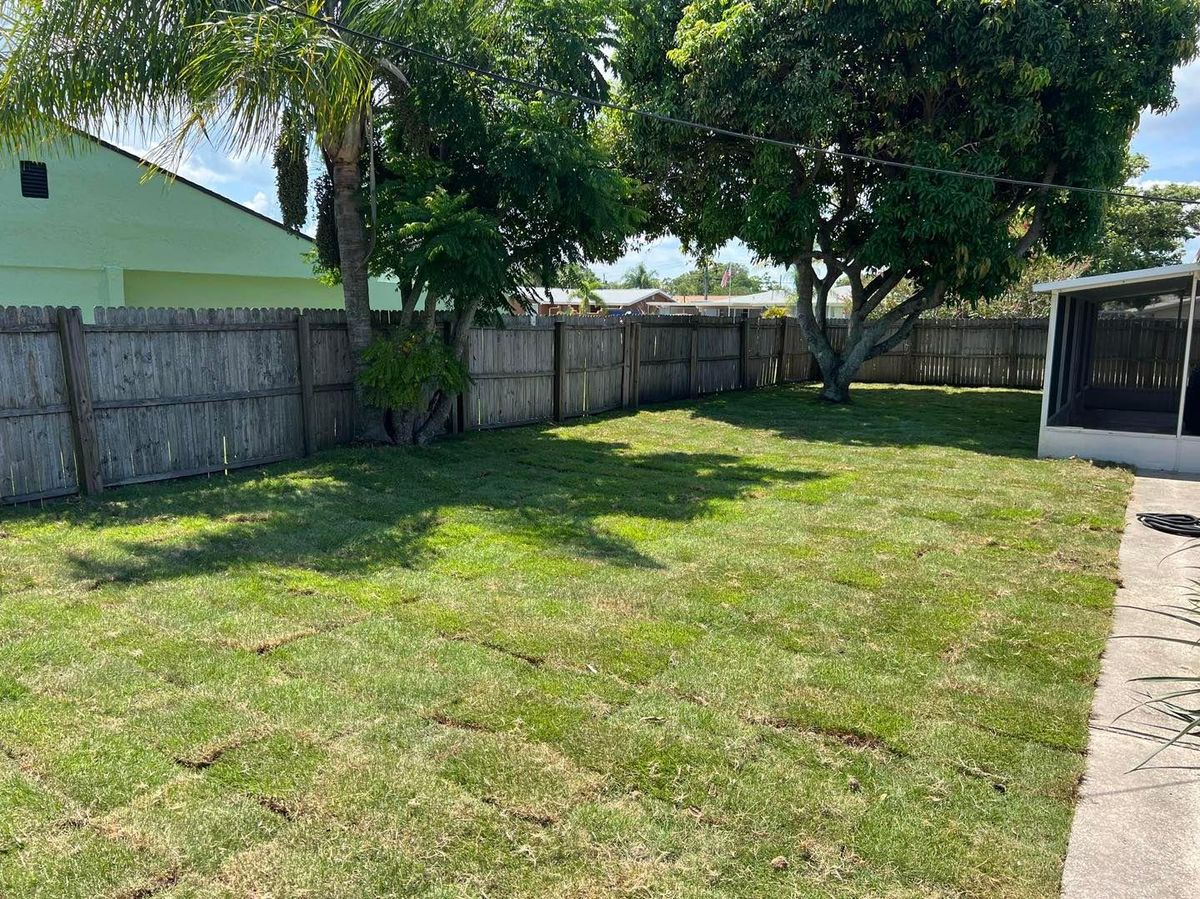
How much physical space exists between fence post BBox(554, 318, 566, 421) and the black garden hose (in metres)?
7.66

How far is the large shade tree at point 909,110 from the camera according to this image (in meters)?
12.5

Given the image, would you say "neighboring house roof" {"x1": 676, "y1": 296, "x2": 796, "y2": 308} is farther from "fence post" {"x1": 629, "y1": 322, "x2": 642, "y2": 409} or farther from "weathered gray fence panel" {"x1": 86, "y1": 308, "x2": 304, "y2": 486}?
"weathered gray fence panel" {"x1": 86, "y1": 308, "x2": 304, "y2": 486}

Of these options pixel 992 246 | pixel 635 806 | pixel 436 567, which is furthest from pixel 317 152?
pixel 992 246

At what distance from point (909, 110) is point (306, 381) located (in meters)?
11.0

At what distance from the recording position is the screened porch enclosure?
9680mm

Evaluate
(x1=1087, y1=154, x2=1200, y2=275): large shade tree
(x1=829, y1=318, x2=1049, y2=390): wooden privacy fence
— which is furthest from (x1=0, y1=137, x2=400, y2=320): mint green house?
(x1=1087, y1=154, x2=1200, y2=275): large shade tree

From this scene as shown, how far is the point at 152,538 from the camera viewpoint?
6.09 meters

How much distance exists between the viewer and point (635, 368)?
14.8 meters

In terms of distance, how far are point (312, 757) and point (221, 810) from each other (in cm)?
39

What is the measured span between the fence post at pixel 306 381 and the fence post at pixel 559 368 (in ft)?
13.7

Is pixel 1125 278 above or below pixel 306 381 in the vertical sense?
above

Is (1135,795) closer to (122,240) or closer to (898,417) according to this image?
(898,417)

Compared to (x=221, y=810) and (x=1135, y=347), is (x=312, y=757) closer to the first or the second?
(x=221, y=810)

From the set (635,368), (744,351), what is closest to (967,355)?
(744,351)
